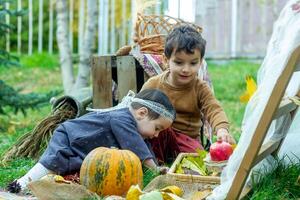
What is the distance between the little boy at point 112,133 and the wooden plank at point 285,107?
2.87 ft

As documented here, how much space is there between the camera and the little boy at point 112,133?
4.90 m

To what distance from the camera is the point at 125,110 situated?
5.09 meters

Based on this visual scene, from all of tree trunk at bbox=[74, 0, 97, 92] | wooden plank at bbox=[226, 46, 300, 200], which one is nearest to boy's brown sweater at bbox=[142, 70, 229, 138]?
wooden plank at bbox=[226, 46, 300, 200]

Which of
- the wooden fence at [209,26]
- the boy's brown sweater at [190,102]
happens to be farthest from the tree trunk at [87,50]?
the wooden fence at [209,26]

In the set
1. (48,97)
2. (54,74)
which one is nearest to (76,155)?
(48,97)

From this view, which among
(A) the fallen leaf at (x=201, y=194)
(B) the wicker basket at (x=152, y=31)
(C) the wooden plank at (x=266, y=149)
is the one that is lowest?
(A) the fallen leaf at (x=201, y=194)

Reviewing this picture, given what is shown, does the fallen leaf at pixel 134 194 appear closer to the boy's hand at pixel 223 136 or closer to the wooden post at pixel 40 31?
the boy's hand at pixel 223 136

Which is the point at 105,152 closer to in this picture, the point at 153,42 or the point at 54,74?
the point at 153,42

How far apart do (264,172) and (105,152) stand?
90cm

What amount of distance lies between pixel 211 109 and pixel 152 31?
4.17 ft

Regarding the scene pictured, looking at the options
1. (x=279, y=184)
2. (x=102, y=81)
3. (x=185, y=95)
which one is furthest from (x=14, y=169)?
(x=279, y=184)

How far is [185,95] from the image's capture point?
5.62 meters

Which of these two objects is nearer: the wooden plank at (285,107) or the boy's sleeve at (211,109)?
the wooden plank at (285,107)

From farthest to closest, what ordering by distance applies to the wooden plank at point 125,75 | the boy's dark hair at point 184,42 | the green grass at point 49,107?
1. the wooden plank at point 125,75
2. the boy's dark hair at point 184,42
3. the green grass at point 49,107
